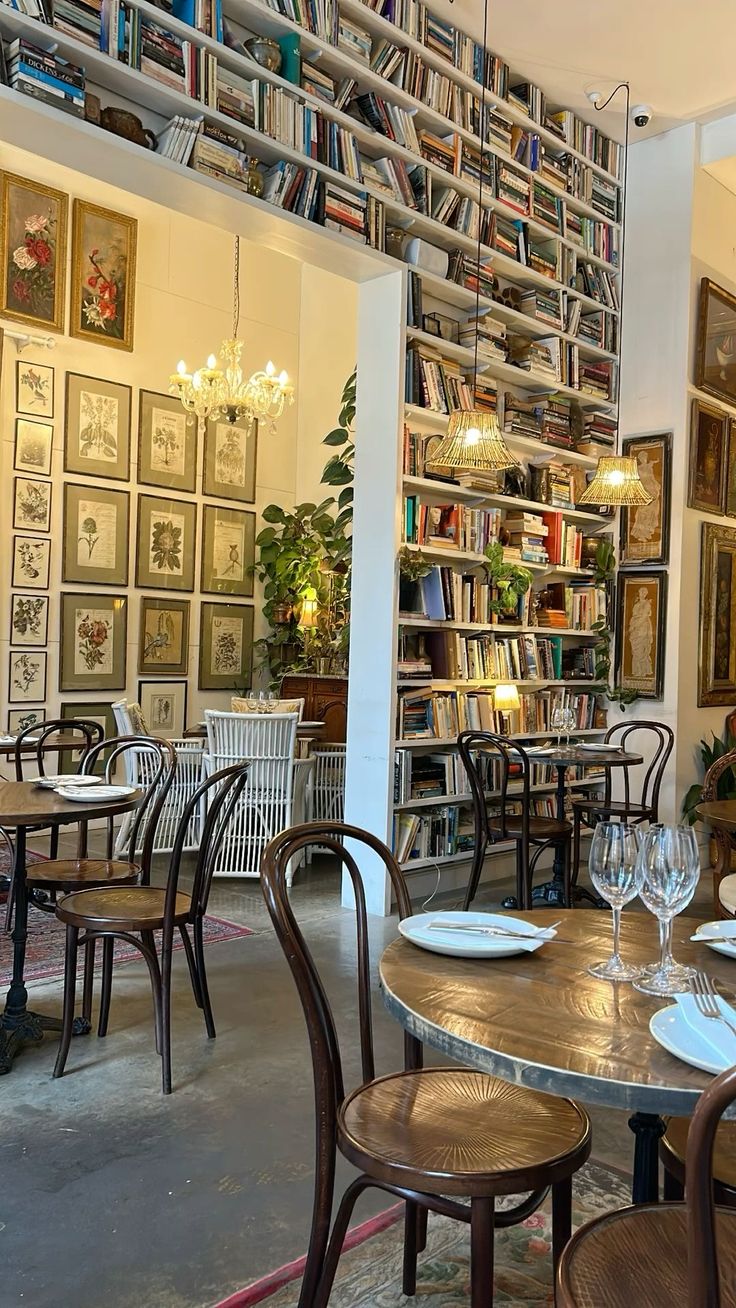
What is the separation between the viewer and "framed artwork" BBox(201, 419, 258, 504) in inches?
324

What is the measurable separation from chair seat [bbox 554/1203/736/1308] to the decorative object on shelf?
5.29m

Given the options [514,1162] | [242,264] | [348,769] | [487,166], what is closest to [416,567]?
[348,769]

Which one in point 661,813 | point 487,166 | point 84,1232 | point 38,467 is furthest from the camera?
point 38,467

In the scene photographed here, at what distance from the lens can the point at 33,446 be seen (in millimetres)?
6922

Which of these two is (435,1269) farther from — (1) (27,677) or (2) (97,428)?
(2) (97,428)

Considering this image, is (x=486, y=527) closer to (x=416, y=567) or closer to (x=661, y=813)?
(x=416, y=567)

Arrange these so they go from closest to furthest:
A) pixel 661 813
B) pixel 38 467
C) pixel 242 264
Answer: pixel 661 813, pixel 38 467, pixel 242 264

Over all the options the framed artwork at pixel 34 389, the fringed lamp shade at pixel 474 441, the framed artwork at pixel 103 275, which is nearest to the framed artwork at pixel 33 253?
the framed artwork at pixel 103 275

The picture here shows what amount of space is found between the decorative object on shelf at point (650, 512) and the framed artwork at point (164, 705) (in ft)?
12.1

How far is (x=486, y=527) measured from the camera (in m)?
5.53

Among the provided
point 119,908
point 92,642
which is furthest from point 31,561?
point 119,908

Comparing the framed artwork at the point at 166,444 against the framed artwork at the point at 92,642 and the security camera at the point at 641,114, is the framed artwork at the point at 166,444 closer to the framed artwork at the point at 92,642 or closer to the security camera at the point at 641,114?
the framed artwork at the point at 92,642

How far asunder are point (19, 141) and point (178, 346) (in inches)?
174

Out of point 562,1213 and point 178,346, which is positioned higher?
point 178,346
